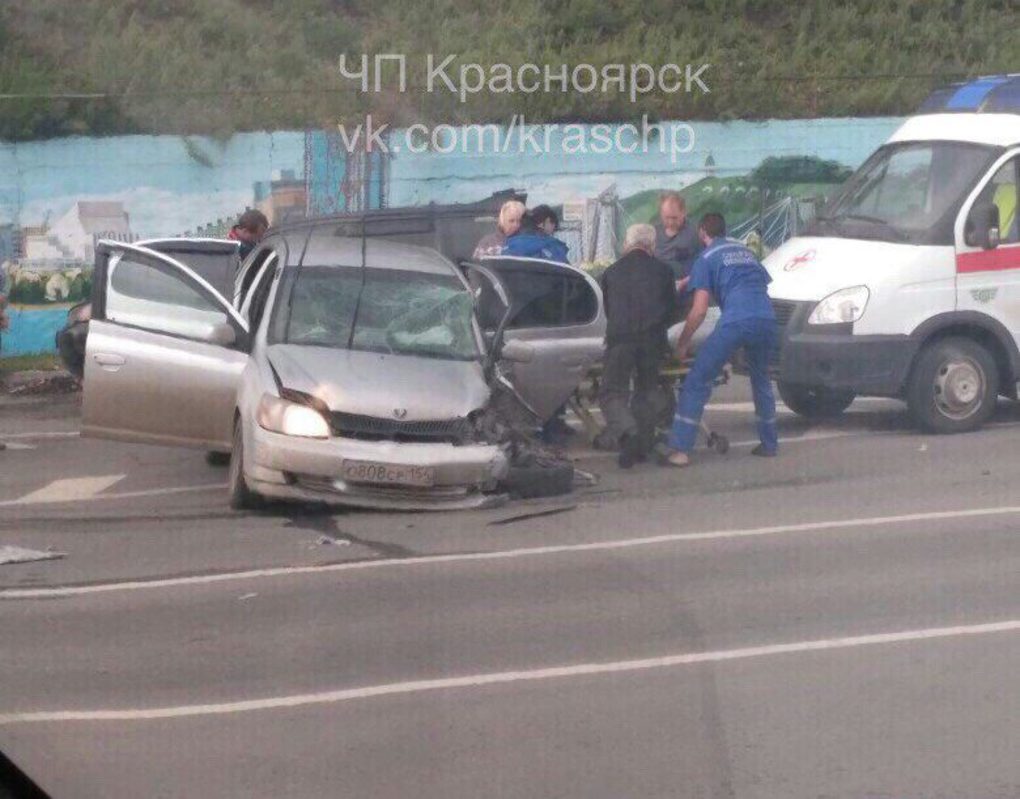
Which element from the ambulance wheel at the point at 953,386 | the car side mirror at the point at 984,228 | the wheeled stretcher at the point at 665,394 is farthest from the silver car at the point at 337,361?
the car side mirror at the point at 984,228

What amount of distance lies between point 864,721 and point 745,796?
94 centimetres

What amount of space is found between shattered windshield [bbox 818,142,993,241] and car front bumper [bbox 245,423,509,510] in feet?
14.8

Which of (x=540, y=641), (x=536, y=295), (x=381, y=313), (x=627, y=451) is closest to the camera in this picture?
(x=540, y=641)

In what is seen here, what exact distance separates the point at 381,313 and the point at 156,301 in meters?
1.54

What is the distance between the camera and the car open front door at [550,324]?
1218cm

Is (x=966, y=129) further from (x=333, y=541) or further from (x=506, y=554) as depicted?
(x=333, y=541)

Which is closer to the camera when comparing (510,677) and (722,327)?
(510,677)

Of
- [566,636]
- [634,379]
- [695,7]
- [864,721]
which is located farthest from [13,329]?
[864,721]

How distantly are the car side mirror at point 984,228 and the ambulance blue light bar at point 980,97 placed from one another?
1.03m

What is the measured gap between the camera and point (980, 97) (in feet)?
46.4

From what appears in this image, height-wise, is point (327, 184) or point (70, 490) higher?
point (327, 184)

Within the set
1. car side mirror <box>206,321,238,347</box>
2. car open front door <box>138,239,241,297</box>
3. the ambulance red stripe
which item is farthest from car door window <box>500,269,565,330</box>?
the ambulance red stripe

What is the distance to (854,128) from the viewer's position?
23.0 meters

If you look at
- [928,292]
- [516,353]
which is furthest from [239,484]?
[928,292]
